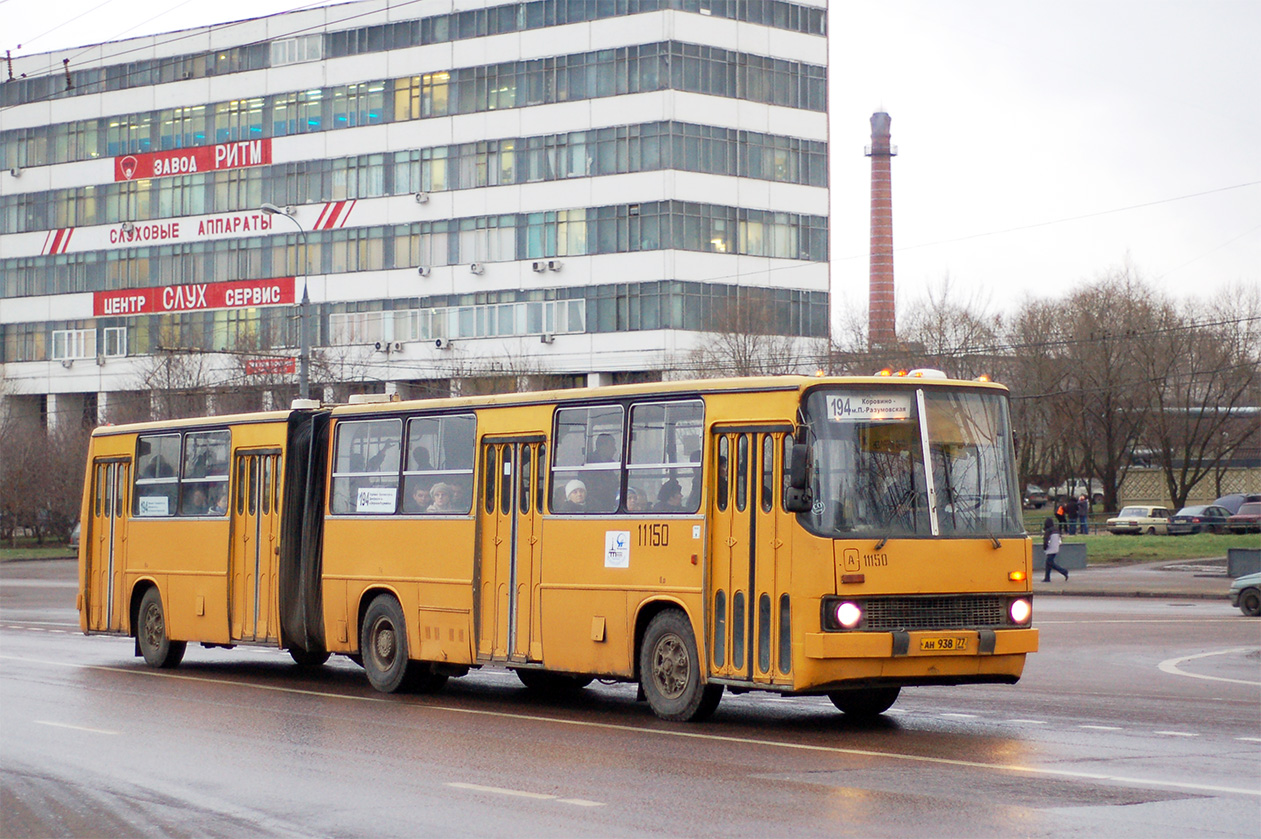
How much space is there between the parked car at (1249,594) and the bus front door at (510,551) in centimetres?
1760

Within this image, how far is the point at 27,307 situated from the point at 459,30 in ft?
92.0

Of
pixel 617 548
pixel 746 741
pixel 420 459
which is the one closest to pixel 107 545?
pixel 420 459

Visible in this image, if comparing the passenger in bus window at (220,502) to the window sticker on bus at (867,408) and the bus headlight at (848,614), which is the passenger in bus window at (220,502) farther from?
the bus headlight at (848,614)

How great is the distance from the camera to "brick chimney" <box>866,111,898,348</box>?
89750mm

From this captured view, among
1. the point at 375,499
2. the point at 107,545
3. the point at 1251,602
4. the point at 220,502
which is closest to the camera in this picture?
the point at 375,499

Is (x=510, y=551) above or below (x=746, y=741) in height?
above

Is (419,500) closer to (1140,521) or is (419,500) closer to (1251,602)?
(1251,602)

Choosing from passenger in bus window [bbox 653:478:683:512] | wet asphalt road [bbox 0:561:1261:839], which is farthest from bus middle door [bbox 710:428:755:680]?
wet asphalt road [bbox 0:561:1261:839]

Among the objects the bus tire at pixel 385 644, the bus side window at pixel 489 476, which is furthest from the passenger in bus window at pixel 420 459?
the bus tire at pixel 385 644

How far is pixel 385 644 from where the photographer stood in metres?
17.7

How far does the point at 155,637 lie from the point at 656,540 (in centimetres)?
954

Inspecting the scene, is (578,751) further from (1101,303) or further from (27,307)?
(27,307)

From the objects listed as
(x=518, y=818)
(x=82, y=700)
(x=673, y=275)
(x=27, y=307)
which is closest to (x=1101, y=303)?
(x=673, y=275)

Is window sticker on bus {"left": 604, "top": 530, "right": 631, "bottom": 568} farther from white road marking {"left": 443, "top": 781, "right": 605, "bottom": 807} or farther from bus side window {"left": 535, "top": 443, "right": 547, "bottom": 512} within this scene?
white road marking {"left": 443, "top": 781, "right": 605, "bottom": 807}
